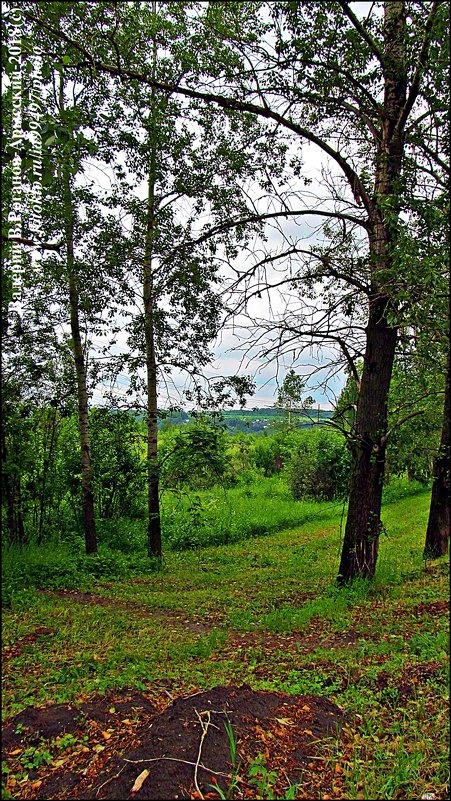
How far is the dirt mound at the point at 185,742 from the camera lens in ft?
7.32

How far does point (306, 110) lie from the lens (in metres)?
6.04

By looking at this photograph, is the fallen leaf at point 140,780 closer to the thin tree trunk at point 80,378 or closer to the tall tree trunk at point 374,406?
the tall tree trunk at point 374,406

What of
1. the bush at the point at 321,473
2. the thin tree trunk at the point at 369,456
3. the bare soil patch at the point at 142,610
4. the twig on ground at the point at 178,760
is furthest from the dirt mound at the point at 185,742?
the bush at the point at 321,473

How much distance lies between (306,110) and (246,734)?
6.51 metres

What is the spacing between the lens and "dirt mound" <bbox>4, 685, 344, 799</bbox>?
2232mm

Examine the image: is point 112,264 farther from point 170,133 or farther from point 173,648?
point 173,648

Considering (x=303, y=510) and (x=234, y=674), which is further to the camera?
(x=303, y=510)

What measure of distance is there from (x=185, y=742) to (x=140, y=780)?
13.0 inches

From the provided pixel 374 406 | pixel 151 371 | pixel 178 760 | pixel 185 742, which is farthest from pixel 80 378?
pixel 178 760

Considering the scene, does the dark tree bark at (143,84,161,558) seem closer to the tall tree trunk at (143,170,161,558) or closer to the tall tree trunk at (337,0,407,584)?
the tall tree trunk at (143,170,161,558)

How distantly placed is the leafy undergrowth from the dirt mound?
0.04ft

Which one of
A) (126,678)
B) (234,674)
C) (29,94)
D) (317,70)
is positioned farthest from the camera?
(317,70)

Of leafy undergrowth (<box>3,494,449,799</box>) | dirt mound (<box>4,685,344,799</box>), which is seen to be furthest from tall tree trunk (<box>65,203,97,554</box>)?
dirt mound (<box>4,685,344,799</box>)

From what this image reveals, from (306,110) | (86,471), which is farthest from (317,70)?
(86,471)
